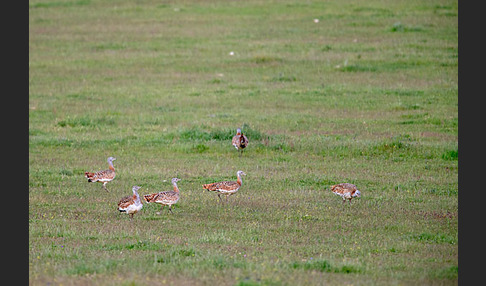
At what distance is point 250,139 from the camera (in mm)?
21203

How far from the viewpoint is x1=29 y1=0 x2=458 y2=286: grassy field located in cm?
1068

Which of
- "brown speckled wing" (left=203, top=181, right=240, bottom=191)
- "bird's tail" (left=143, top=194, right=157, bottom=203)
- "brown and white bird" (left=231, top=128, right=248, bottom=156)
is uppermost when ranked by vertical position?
"brown and white bird" (left=231, top=128, right=248, bottom=156)

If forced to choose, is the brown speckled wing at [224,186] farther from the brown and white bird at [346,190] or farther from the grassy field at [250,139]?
the brown and white bird at [346,190]

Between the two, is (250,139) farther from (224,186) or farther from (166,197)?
(166,197)

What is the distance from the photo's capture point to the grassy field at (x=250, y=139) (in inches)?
420

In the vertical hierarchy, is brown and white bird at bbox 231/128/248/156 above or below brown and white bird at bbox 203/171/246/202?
above

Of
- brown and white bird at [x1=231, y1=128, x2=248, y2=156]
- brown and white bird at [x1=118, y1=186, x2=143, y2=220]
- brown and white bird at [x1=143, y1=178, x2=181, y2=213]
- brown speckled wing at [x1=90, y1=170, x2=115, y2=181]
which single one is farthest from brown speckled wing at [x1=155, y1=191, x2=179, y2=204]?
brown and white bird at [x1=231, y1=128, x2=248, y2=156]

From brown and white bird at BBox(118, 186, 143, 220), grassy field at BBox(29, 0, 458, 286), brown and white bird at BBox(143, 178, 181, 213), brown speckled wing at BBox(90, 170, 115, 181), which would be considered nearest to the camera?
grassy field at BBox(29, 0, 458, 286)

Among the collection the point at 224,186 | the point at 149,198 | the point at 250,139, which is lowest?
the point at 149,198

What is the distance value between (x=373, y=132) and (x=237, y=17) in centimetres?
2364

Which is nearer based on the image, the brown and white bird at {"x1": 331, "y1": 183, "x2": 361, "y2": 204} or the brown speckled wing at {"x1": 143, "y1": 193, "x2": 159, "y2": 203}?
the brown speckled wing at {"x1": 143, "y1": 193, "x2": 159, "y2": 203}

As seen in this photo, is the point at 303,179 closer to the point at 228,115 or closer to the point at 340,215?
the point at 340,215

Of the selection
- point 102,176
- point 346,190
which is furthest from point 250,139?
point 346,190

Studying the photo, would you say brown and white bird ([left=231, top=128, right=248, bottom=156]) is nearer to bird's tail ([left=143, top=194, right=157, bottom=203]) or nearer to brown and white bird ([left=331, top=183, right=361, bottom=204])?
brown and white bird ([left=331, top=183, right=361, bottom=204])
